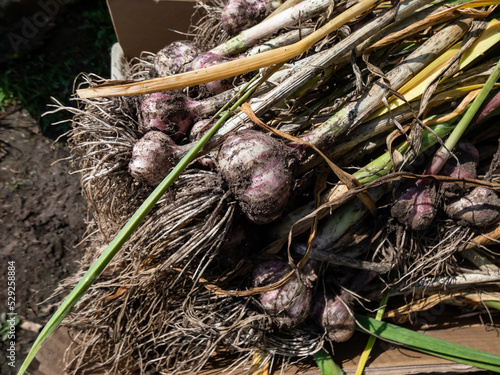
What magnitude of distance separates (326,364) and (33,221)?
148 cm

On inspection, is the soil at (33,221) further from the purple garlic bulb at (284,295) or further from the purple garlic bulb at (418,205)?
the purple garlic bulb at (418,205)

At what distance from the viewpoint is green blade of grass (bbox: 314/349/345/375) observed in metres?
1.09

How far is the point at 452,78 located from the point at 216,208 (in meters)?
0.70

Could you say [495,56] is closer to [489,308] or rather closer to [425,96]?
[425,96]

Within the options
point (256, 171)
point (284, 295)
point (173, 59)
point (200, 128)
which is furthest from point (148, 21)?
point (284, 295)

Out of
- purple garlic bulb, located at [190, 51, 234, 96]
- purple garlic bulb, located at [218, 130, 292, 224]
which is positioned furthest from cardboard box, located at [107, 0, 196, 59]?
purple garlic bulb, located at [218, 130, 292, 224]

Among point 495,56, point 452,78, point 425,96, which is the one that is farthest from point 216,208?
point 495,56

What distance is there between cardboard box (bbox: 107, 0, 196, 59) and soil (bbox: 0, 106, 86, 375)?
31.0 inches

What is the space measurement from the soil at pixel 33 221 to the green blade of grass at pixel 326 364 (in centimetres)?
108

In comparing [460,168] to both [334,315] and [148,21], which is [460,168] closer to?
[334,315]

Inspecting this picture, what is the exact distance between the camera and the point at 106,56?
2.35 meters

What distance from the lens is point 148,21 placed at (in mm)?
1568

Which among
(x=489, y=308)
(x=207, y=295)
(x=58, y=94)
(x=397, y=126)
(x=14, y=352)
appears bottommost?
(x=489, y=308)

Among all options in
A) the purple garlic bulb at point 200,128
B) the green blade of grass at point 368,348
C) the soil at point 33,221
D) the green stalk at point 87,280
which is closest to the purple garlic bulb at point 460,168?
the green blade of grass at point 368,348
